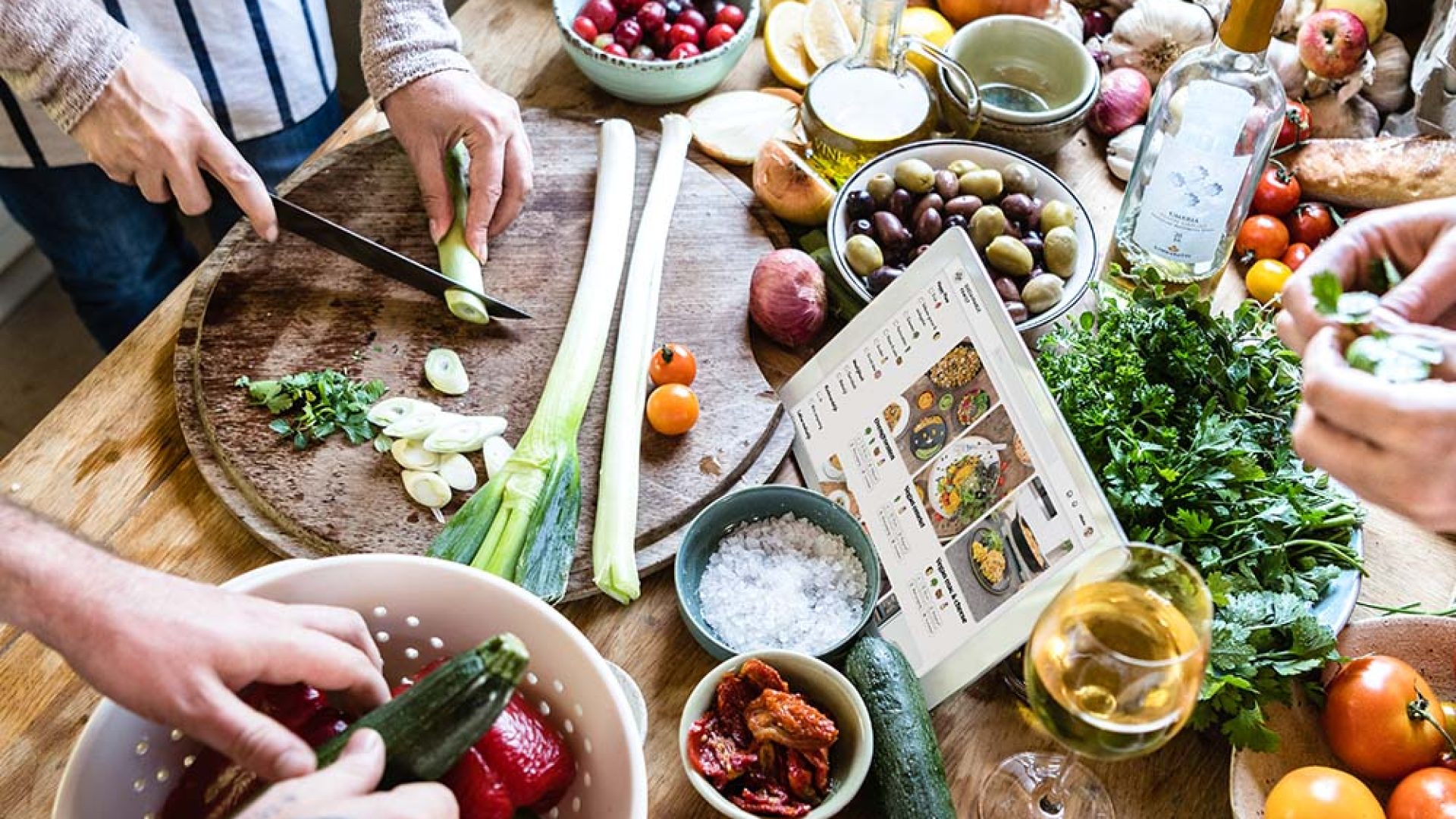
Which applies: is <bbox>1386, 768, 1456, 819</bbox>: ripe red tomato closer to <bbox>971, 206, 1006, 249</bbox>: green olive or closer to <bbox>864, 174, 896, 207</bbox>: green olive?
<bbox>971, 206, 1006, 249</bbox>: green olive

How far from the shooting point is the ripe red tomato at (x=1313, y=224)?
153 cm

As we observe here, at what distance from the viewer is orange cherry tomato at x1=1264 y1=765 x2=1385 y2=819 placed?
0.95 metres

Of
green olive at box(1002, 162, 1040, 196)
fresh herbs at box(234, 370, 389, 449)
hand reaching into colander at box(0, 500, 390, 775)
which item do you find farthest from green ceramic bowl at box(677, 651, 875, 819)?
green olive at box(1002, 162, 1040, 196)

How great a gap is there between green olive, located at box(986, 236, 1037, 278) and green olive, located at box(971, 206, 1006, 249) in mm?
17

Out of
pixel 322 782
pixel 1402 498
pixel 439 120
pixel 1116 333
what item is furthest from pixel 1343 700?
pixel 439 120

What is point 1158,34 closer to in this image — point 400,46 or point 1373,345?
point 1373,345

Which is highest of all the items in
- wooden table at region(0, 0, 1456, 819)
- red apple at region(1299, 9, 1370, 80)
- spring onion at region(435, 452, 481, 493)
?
red apple at region(1299, 9, 1370, 80)

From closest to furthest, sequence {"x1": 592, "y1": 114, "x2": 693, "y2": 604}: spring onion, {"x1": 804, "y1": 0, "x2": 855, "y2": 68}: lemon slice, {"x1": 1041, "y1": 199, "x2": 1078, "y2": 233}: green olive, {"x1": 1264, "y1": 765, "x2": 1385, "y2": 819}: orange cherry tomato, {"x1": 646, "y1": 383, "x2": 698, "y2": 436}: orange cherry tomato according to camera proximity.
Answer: {"x1": 1264, "y1": 765, "x2": 1385, "y2": 819}: orange cherry tomato → {"x1": 592, "y1": 114, "x2": 693, "y2": 604}: spring onion → {"x1": 646, "y1": 383, "x2": 698, "y2": 436}: orange cherry tomato → {"x1": 1041, "y1": 199, "x2": 1078, "y2": 233}: green olive → {"x1": 804, "y1": 0, "x2": 855, "y2": 68}: lemon slice

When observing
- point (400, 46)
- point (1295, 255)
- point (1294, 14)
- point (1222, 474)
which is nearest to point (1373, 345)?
point (1222, 474)

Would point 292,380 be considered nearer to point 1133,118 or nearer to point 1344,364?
point 1344,364

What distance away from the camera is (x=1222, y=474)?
1108 mm

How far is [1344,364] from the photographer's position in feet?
2.83

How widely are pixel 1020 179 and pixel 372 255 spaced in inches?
32.2

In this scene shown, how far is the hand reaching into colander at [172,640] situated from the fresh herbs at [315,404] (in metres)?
0.42
